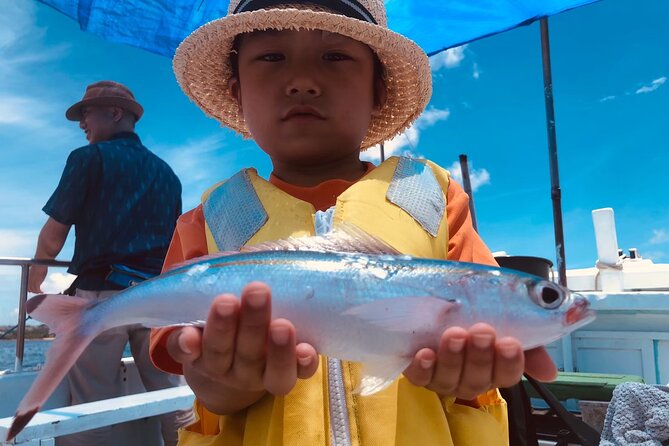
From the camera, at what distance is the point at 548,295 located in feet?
4.65

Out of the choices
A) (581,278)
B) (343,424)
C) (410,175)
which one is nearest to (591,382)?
(410,175)

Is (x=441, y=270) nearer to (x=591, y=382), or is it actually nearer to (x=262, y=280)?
(x=262, y=280)

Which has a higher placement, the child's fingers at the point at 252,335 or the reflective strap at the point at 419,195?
the reflective strap at the point at 419,195

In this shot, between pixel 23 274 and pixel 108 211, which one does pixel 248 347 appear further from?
pixel 23 274

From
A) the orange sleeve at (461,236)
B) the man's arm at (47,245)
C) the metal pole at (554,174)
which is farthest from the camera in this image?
the metal pole at (554,174)

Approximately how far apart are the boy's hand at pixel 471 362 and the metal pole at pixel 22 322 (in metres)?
4.35

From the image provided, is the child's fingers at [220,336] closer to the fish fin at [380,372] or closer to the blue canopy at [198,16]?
the fish fin at [380,372]

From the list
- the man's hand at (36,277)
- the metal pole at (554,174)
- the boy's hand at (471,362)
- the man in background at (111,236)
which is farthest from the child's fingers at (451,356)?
the metal pole at (554,174)

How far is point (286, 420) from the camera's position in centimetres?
165

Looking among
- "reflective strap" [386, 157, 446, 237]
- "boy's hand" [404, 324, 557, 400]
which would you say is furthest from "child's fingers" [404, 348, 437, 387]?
"reflective strap" [386, 157, 446, 237]

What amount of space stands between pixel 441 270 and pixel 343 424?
0.60 meters

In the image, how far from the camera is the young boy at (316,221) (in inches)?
55.1

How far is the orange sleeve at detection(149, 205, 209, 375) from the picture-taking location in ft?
6.31

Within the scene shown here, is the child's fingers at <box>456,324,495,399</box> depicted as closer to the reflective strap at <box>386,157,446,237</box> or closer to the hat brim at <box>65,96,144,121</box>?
the reflective strap at <box>386,157,446,237</box>
